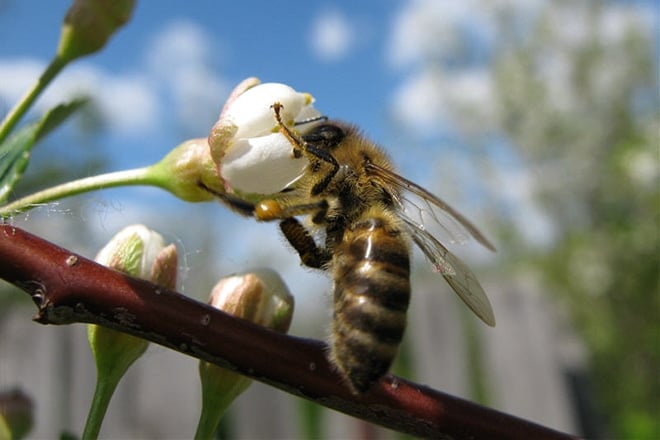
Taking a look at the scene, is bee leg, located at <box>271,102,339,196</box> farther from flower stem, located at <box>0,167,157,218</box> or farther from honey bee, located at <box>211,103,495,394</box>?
flower stem, located at <box>0,167,157,218</box>

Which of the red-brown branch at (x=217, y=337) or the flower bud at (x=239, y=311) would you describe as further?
the flower bud at (x=239, y=311)

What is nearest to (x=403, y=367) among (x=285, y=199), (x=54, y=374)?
(x=54, y=374)

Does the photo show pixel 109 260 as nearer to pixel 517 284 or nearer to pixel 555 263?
pixel 517 284

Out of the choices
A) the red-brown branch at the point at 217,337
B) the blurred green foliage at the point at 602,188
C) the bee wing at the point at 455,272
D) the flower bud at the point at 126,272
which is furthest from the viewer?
the blurred green foliage at the point at 602,188

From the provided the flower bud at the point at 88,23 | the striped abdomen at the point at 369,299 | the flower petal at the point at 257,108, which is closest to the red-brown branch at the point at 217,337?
the striped abdomen at the point at 369,299

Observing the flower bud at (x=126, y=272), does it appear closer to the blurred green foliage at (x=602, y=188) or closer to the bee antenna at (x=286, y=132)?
the bee antenna at (x=286, y=132)

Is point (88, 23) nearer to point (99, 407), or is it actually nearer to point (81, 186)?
point (81, 186)

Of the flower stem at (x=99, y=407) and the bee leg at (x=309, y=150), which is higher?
the bee leg at (x=309, y=150)
